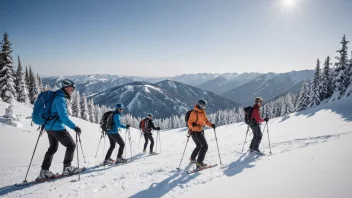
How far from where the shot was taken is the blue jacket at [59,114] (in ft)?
20.5

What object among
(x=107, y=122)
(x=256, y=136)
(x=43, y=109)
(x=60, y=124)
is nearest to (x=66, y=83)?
(x=43, y=109)

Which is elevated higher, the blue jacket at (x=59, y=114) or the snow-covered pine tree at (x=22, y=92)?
the snow-covered pine tree at (x=22, y=92)

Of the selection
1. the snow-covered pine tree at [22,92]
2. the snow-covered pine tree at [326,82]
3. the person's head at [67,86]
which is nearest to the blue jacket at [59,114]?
the person's head at [67,86]

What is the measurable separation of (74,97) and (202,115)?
66.0 m

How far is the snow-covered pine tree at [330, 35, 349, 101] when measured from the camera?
34416 mm

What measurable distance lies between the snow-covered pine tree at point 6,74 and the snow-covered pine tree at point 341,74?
186 ft

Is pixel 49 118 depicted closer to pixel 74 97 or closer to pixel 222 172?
pixel 222 172

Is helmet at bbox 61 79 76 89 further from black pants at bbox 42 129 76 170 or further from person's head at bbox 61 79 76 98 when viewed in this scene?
black pants at bbox 42 129 76 170

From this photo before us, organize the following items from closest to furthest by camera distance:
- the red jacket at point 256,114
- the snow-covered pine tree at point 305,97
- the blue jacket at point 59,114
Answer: the blue jacket at point 59,114, the red jacket at point 256,114, the snow-covered pine tree at point 305,97

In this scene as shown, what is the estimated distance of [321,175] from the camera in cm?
468

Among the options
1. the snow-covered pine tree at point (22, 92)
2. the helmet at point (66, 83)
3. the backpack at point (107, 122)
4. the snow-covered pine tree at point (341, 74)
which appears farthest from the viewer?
the snow-covered pine tree at point (22, 92)

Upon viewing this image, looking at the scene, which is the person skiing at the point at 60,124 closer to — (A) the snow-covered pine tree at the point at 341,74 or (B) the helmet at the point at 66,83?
(B) the helmet at the point at 66,83

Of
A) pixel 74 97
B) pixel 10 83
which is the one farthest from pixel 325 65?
pixel 74 97

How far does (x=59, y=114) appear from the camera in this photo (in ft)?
20.5
